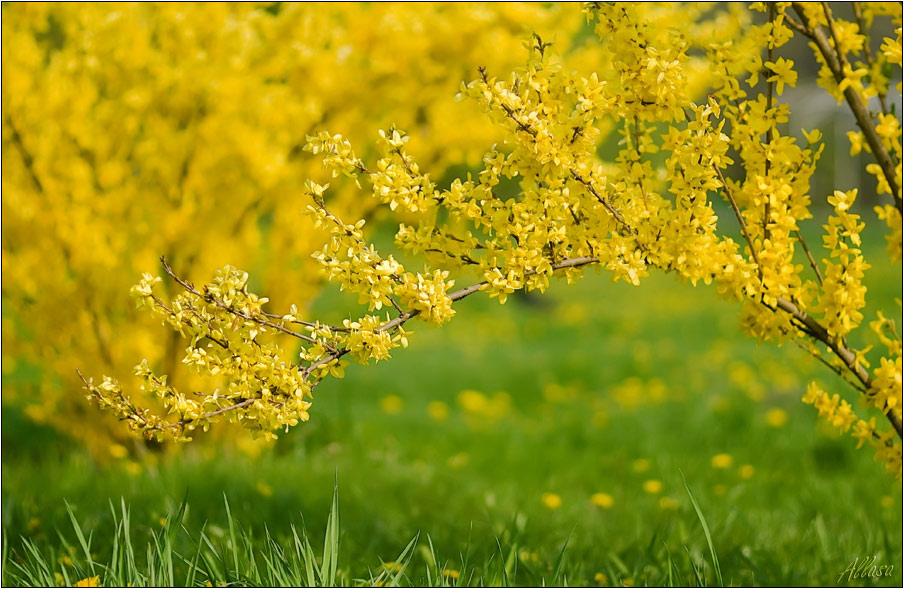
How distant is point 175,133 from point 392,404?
94.1 inches

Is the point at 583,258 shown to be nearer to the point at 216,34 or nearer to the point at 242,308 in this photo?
the point at 242,308

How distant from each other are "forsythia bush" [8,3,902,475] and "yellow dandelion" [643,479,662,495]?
144cm

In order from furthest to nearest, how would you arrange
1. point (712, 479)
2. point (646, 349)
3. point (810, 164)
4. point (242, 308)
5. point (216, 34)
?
point (646, 349) → point (712, 479) → point (216, 34) → point (810, 164) → point (242, 308)

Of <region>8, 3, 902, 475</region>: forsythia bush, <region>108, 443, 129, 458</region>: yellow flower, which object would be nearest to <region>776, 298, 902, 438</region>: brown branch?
<region>8, 3, 902, 475</region>: forsythia bush

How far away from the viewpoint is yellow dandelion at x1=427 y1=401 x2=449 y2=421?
4.97 meters

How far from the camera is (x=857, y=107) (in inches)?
79.7

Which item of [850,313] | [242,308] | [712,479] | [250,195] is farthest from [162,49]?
[712,479]

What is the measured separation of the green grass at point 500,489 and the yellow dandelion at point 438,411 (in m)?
0.04

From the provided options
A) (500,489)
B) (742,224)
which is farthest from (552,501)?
(742,224)

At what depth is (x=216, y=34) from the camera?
10.6 feet

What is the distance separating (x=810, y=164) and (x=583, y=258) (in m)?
0.60

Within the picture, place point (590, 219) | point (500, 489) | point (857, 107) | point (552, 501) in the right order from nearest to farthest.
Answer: point (590, 219) → point (857, 107) → point (552, 501) → point (500, 489)

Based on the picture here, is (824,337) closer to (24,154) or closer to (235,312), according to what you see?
(235,312)

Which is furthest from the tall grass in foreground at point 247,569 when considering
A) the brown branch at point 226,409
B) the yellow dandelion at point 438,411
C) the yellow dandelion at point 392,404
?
the yellow dandelion at point 392,404
